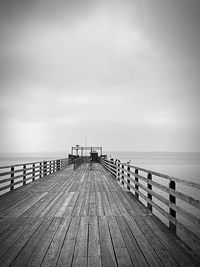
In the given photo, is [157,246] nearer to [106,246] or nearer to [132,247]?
[132,247]

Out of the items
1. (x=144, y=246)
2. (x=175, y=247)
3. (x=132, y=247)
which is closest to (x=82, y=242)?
(x=132, y=247)

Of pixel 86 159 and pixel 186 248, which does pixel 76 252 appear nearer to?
pixel 186 248

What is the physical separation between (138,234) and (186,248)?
0.91 metres

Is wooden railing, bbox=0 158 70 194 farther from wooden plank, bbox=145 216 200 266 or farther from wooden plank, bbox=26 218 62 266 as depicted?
wooden plank, bbox=145 216 200 266

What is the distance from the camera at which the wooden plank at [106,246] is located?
9.10 feet

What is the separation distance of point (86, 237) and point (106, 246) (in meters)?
0.52

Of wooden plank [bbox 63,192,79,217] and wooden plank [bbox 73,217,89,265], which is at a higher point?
wooden plank [bbox 73,217,89,265]

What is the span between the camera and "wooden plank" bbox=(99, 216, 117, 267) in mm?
2773

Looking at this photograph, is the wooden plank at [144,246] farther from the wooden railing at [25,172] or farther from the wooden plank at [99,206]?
the wooden railing at [25,172]

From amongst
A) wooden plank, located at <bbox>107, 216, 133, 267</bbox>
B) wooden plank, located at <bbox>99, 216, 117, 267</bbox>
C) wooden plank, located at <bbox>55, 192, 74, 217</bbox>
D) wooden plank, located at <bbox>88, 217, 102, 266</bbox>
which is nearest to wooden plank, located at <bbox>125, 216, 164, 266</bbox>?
wooden plank, located at <bbox>107, 216, 133, 267</bbox>

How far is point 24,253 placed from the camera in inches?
118

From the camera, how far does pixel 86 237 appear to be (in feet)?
11.8

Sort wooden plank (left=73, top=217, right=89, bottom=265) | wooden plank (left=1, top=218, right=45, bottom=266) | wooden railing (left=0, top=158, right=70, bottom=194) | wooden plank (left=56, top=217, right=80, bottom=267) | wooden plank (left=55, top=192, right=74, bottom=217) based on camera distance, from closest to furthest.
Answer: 1. wooden plank (left=56, top=217, right=80, bottom=267)
2. wooden plank (left=1, top=218, right=45, bottom=266)
3. wooden plank (left=73, top=217, right=89, bottom=265)
4. wooden plank (left=55, top=192, right=74, bottom=217)
5. wooden railing (left=0, top=158, right=70, bottom=194)

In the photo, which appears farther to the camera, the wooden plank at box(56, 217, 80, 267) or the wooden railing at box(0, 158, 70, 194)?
the wooden railing at box(0, 158, 70, 194)
